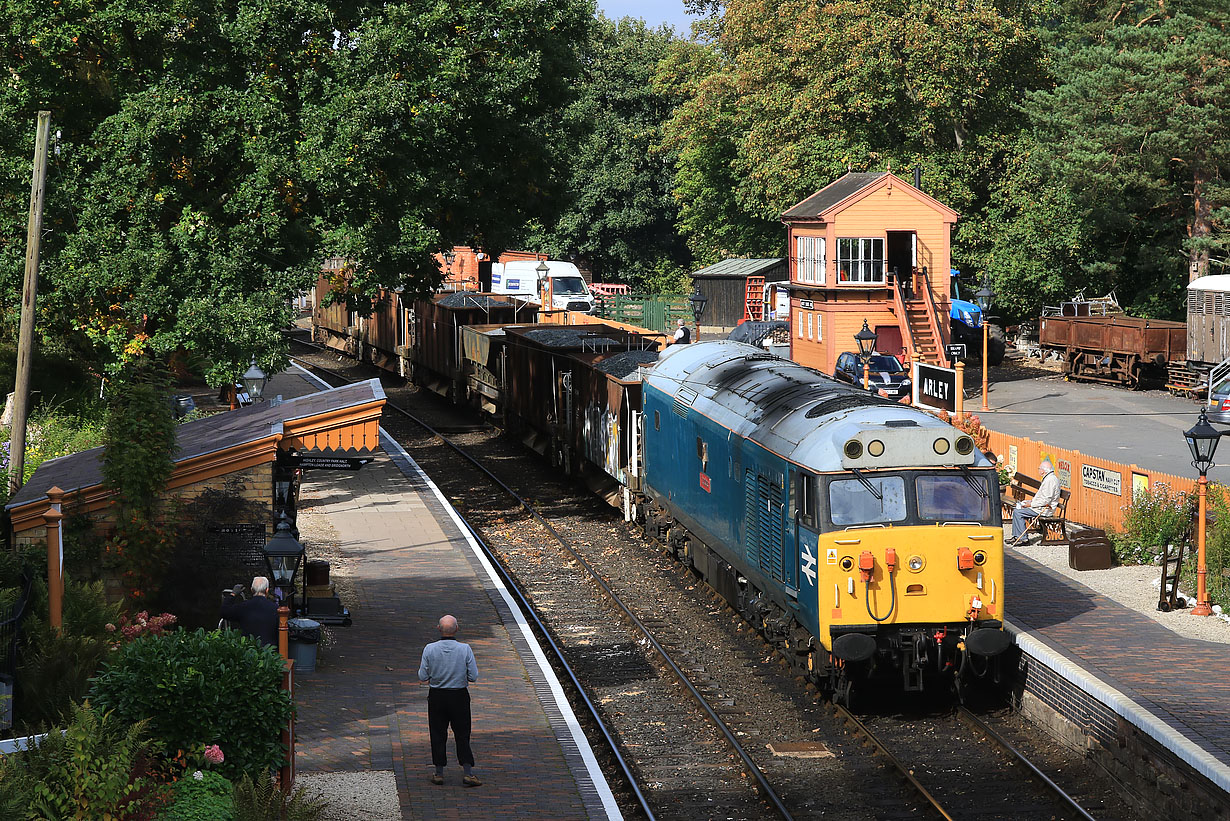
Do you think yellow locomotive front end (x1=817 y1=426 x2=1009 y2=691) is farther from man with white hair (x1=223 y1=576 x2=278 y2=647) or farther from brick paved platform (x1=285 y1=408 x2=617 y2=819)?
man with white hair (x1=223 y1=576 x2=278 y2=647)

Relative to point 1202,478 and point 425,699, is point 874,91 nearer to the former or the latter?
point 1202,478

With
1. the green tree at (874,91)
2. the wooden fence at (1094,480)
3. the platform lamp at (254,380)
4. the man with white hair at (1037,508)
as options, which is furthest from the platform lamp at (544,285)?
the man with white hair at (1037,508)

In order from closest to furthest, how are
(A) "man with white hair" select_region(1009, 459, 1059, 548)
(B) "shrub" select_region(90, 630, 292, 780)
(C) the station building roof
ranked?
(B) "shrub" select_region(90, 630, 292, 780)
(C) the station building roof
(A) "man with white hair" select_region(1009, 459, 1059, 548)

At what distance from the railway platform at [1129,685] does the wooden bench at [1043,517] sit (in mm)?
3444

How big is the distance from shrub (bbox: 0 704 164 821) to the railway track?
4631 millimetres

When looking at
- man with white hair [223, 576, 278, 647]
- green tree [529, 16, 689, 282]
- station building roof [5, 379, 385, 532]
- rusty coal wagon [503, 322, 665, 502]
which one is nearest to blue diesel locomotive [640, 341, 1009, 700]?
station building roof [5, 379, 385, 532]

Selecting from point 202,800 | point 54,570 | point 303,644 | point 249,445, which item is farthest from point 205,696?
point 249,445

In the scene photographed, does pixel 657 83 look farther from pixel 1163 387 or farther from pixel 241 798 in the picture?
pixel 241 798

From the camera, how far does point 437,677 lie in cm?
1123

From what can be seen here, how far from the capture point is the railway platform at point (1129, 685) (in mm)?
11031

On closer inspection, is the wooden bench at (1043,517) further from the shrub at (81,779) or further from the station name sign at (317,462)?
the shrub at (81,779)

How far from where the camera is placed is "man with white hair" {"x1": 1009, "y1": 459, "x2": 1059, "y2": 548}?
67.9ft

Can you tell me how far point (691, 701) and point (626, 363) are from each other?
10582mm

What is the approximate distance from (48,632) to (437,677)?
3528mm
